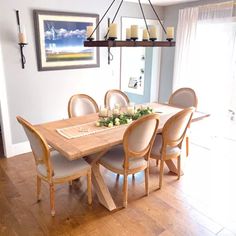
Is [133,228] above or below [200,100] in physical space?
below

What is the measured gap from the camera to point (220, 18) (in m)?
3.76

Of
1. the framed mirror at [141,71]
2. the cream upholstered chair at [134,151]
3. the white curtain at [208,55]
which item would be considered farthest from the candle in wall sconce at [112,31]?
the white curtain at [208,55]

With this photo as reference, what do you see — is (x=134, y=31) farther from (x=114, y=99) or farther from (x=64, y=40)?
(x=64, y=40)

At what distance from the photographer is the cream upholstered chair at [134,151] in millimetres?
2116

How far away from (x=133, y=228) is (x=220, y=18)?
11.1ft

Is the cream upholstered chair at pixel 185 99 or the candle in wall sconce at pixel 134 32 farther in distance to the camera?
the cream upholstered chair at pixel 185 99

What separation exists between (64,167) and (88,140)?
360mm

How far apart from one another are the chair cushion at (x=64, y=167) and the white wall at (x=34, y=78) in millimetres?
1376

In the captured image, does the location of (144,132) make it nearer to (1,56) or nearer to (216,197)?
(216,197)

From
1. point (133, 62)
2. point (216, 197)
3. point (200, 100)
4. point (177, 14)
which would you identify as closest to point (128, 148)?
point (216, 197)

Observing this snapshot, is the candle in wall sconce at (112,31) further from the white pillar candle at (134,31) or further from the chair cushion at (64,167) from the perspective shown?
the chair cushion at (64,167)

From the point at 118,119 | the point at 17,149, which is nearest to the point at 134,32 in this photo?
the point at 118,119

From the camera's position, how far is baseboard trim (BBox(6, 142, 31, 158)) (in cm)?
344

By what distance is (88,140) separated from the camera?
2158 millimetres
